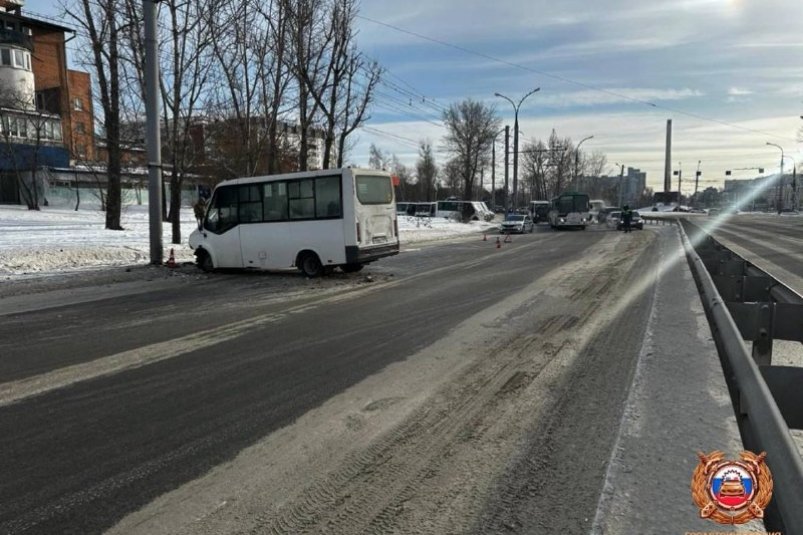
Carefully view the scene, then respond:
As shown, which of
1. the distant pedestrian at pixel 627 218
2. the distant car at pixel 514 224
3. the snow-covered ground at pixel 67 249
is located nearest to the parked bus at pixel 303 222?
the snow-covered ground at pixel 67 249

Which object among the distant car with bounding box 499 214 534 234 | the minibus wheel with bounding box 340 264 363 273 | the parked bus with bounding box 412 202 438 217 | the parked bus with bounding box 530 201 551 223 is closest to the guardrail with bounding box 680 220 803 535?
the minibus wheel with bounding box 340 264 363 273

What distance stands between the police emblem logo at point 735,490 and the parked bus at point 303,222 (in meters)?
10.8

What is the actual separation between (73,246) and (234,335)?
13400 mm

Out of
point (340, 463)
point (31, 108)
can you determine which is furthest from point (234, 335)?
point (31, 108)

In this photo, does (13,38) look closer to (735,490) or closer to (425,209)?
(425,209)

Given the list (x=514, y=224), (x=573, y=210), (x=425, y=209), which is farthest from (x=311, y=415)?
(x=425, y=209)

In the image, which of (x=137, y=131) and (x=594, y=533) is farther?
(x=137, y=131)

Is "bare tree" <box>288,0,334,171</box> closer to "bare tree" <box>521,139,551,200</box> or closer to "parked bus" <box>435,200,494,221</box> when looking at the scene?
"parked bus" <box>435,200,494,221</box>

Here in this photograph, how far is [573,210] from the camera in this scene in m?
43.5

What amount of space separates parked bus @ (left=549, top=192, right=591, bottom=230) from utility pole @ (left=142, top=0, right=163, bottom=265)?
34.2 meters

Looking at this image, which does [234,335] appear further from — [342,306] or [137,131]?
[137,131]

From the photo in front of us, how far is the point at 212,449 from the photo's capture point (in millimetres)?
3963

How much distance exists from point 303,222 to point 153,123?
6033 millimetres

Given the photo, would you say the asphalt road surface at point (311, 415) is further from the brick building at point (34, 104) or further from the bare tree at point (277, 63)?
the brick building at point (34, 104)
